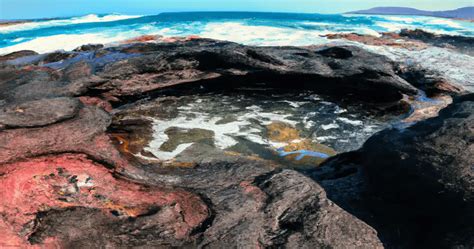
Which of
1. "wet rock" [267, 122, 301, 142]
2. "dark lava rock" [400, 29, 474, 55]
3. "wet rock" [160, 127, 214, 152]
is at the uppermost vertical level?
"wet rock" [160, 127, 214, 152]

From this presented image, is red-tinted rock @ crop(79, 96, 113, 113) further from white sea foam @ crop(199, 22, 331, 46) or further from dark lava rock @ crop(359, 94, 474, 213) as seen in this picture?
white sea foam @ crop(199, 22, 331, 46)

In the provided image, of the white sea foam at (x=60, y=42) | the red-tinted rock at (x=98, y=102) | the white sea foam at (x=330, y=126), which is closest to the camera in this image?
the red-tinted rock at (x=98, y=102)

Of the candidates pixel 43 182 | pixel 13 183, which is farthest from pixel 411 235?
pixel 13 183

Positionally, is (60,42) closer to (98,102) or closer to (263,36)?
(263,36)

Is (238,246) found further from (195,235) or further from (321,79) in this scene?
(321,79)

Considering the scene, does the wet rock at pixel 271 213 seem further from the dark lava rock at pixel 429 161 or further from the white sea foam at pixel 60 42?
the white sea foam at pixel 60 42

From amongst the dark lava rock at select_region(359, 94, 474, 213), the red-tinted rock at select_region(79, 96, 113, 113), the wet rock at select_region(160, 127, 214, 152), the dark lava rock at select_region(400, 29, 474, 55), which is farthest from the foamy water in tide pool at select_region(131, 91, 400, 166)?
the dark lava rock at select_region(400, 29, 474, 55)

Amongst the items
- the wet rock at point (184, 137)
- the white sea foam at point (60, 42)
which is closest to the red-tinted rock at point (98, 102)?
the wet rock at point (184, 137)
